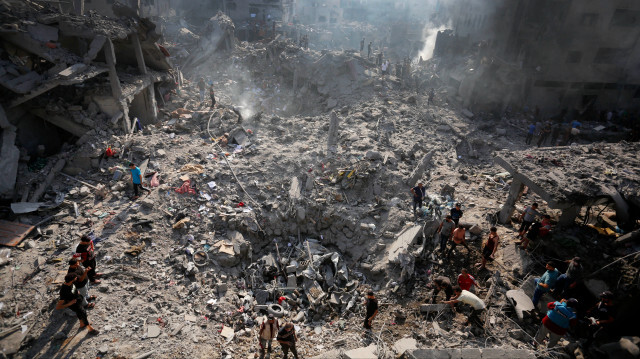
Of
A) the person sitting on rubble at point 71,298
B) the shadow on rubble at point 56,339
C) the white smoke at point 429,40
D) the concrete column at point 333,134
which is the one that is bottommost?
the shadow on rubble at point 56,339

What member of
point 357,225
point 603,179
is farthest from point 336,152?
point 603,179

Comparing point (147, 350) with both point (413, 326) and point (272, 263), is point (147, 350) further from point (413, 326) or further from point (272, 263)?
point (413, 326)

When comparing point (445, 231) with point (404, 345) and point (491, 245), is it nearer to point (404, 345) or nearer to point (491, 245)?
point (491, 245)

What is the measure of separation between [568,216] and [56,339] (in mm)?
10922

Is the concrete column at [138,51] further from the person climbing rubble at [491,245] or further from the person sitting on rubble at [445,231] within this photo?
the person climbing rubble at [491,245]

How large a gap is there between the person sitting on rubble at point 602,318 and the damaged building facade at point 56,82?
500 inches

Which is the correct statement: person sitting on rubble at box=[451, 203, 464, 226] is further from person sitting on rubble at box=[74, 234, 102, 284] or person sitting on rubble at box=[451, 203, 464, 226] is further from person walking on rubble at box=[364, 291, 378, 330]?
person sitting on rubble at box=[74, 234, 102, 284]

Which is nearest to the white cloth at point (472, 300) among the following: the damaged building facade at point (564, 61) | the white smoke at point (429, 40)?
the damaged building facade at point (564, 61)

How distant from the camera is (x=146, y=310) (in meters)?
5.90

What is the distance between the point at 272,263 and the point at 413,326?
12.3ft

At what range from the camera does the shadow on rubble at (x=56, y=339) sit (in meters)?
4.90

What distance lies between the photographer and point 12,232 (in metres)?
6.61

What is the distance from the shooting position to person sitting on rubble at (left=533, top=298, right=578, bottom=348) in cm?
509

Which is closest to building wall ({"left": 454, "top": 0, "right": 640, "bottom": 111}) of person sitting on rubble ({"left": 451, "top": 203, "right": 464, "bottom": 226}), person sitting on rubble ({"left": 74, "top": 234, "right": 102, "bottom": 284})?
person sitting on rubble ({"left": 451, "top": 203, "right": 464, "bottom": 226})
